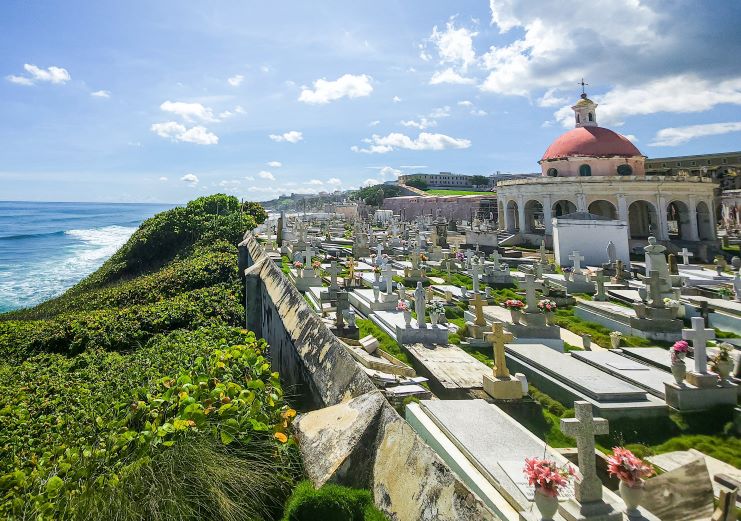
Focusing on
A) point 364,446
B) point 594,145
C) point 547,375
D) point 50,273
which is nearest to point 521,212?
point 594,145

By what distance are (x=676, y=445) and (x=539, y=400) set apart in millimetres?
1738

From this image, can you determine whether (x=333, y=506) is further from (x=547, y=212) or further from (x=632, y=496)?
(x=547, y=212)

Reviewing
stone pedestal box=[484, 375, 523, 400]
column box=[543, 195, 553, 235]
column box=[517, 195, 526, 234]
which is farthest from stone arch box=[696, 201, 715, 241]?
stone pedestal box=[484, 375, 523, 400]

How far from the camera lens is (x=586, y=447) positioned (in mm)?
3250

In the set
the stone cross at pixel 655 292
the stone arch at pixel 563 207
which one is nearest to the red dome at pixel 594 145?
the stone arch at pixel 563 207

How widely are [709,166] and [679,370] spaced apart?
67453 millimetres

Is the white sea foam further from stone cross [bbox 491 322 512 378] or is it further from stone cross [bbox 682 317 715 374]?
stone cross [bbox 682 317 715 374]

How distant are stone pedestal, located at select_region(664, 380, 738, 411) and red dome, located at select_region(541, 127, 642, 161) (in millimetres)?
31111

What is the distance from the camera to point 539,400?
6.44 m

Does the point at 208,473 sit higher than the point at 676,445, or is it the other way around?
the point at 208,473

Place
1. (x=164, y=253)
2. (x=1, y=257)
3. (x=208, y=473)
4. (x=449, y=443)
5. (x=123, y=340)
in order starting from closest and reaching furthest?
(x=208, y=473)
(x=449, y=443)
(x=123, y=340)
(x=164, y=253)
(x=1, y=257)

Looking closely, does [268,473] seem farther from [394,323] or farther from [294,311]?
[394,323]

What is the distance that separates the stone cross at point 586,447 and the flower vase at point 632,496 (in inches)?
7.4

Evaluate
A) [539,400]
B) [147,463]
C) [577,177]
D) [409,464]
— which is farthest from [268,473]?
[577,177]
